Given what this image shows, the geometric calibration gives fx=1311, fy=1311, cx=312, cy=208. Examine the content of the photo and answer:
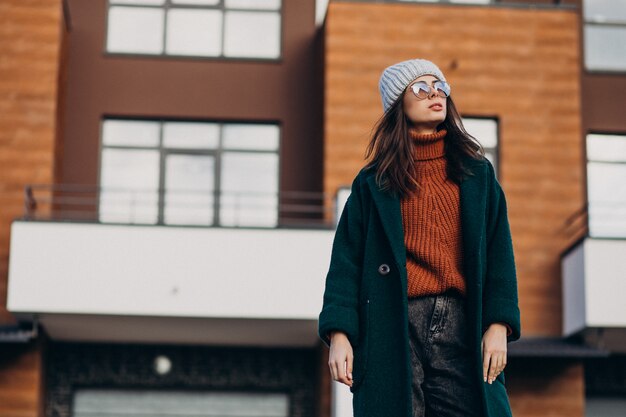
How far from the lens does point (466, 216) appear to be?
458 cm

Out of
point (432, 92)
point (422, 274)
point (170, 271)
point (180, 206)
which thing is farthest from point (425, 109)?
point (180, 206)

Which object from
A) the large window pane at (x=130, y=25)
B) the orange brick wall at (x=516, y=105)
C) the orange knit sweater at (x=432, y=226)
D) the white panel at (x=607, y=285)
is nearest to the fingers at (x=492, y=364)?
the orange knit sweater at (x=432, y=226)

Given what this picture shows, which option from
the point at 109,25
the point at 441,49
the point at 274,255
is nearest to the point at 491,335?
the point at 274,255

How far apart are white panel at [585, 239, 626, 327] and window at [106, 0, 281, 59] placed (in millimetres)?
6157

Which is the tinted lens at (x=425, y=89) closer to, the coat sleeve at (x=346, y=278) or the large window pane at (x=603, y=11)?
the coat sleeve at (x=346, y=278)

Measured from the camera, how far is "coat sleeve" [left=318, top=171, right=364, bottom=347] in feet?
14.9

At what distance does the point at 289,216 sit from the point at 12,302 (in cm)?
460

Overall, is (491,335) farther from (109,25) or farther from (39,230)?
(109,25)

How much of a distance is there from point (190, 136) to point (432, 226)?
15.8 m

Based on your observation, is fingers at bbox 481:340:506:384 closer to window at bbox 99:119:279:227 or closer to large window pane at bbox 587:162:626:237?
window at bbox 99:119:279:227

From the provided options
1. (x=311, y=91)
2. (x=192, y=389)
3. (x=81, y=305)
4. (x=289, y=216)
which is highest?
(x=311, y=91)

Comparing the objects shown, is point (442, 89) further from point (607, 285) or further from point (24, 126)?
point (24, 126)

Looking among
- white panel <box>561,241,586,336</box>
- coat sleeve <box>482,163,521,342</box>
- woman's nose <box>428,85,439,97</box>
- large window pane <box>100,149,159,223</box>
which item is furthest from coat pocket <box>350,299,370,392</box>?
large window pane <box>100,149,159,223</box>

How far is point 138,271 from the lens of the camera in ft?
58.2
